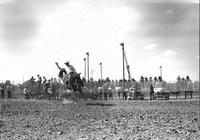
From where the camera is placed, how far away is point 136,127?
9.48 meters

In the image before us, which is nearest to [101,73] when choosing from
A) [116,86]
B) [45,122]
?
[116,86]

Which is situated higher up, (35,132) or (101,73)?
(101,73)

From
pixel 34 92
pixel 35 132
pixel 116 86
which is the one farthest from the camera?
pixel 116 86

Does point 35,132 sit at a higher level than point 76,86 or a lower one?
lower

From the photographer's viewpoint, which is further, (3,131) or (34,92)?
(34,92)

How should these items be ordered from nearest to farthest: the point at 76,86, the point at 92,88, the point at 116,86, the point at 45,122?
1. the point at 45,122
2. the point at 76,86
3. the point at 92,88
4. the point at 116,86

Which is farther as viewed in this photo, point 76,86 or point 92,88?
point 92,88

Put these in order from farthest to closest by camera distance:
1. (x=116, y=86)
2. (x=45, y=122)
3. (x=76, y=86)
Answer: (x=116, y=86)
(x=76, y=86)
(x=45, y=122)

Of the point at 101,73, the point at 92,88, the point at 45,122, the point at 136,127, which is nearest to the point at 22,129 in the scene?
the point at 45,122

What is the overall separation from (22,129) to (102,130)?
220 cm

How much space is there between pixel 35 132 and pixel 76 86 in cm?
1587

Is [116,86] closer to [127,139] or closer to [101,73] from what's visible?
[101,73]

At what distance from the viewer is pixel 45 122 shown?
427 inches

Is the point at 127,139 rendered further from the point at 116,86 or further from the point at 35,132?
the point at 116,86
